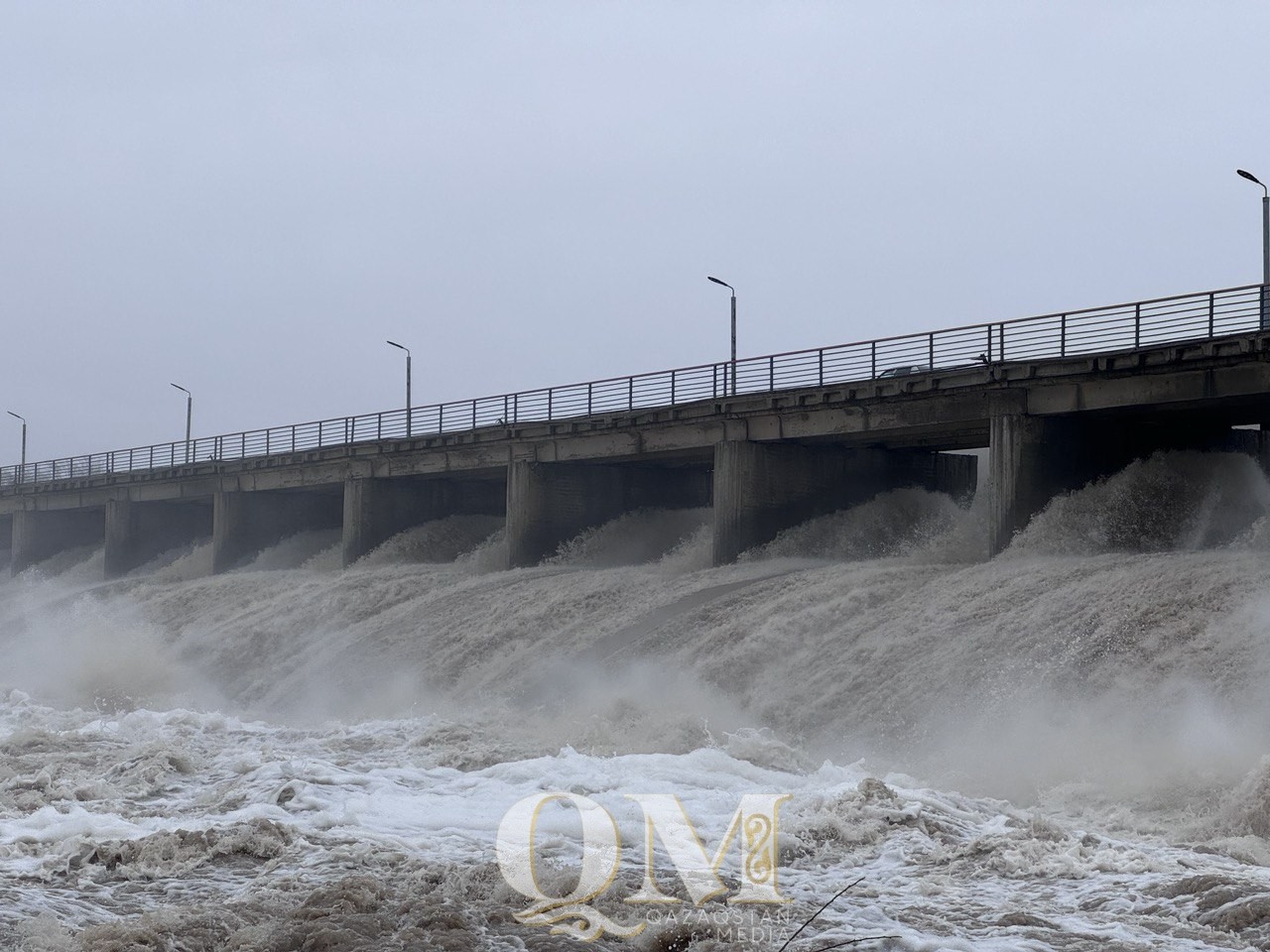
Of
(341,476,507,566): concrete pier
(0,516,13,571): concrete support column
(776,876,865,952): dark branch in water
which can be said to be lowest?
(776,876,865,952): dark branch in water

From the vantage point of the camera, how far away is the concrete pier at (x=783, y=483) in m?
28.5

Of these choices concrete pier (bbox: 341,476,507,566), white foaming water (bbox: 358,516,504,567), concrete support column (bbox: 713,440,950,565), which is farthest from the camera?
concrete pier (bbox: 341,476,507,566)

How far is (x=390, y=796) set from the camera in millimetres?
14836

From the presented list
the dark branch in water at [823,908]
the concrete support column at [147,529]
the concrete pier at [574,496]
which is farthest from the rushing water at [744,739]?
the concrete support column at [147,529]

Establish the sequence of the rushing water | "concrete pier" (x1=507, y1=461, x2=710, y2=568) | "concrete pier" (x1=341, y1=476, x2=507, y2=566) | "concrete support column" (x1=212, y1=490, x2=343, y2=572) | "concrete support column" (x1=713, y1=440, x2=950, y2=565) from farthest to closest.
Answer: "concrete support column" (x1=212, y1=490, x2=343, y2=572), "concrete pier" (x1=341, y1=476, x2=507, y2=566), "concrete pier" (x1=507, y1=461, x2=710, y2=568), "concrete support column" (x1=713, y1=440, x2=950, y2=565), the rushing water

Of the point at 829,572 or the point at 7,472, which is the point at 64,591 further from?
the point at 829,572

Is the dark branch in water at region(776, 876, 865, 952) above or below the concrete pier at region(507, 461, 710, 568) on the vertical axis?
below

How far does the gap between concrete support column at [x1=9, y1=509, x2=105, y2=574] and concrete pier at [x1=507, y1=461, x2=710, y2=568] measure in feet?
94.8

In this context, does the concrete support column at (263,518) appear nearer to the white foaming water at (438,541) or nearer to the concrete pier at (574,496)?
the white foaming water at (438,541)

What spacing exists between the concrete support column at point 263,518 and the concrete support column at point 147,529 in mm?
5506

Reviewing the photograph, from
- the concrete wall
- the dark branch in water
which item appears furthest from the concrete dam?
the dark branch in water

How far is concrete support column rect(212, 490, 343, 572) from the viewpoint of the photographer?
44438 millimetres

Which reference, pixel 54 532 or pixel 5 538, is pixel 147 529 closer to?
pixel 54 532

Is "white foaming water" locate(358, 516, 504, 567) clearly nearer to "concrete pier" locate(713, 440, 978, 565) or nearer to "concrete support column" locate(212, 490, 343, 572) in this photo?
"concrete support column" locate(212, 490, 343, 572)
